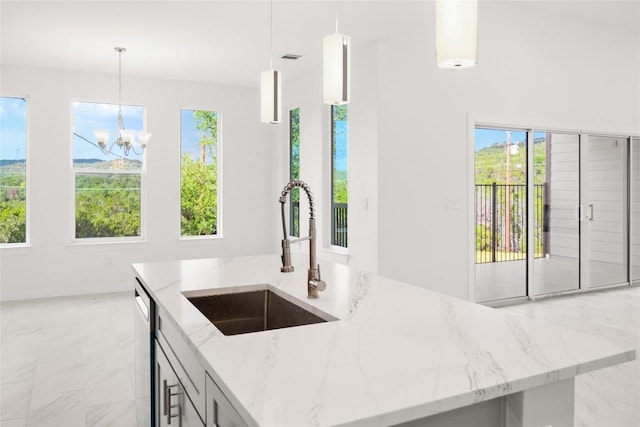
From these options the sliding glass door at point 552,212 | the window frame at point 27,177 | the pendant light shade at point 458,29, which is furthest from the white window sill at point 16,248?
the pendant light shade at point 458,29

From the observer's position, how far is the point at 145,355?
2201mm

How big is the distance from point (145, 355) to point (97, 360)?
1.83m

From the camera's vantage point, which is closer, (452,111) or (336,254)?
(452,111)

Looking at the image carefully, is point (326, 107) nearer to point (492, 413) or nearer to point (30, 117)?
point (30, 117)

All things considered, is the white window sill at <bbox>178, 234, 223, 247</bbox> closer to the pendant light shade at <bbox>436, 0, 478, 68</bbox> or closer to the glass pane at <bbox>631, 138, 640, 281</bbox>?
the glass pane at <bbox>631, 138, 640, 281</bbox>

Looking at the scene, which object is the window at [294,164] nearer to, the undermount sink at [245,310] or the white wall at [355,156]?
the white wall at [355,156]

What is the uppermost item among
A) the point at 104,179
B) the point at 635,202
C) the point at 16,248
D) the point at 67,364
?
the point at 104,179

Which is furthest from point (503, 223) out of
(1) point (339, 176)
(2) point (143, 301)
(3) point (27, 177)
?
(3) point (27, 177)

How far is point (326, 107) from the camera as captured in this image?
582 centimetres

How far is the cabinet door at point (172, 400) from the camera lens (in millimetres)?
1486

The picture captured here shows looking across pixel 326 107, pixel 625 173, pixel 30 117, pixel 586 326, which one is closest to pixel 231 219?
pixel 326 107

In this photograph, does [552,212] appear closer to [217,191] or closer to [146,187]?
[217,191]

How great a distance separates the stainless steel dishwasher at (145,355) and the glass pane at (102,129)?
433cm

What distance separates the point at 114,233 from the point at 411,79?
13.7ft
